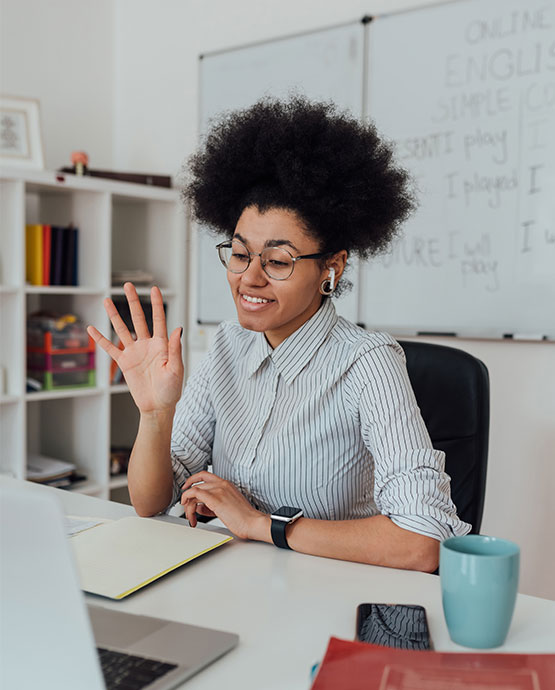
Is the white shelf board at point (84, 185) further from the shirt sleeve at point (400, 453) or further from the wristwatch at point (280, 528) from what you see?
the wristwatch at point (280, 528)

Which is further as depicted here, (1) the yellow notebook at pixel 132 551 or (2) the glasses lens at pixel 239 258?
(2) the glasses lens at pixel 239 258

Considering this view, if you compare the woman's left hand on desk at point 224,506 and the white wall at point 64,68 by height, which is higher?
the white wall at point 64,68

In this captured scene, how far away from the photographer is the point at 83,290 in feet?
8.61

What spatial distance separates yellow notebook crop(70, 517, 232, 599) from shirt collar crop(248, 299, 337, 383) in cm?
35

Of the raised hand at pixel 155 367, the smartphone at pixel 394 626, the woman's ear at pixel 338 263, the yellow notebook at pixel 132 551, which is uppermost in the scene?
the woman's ear at pixel 338 263

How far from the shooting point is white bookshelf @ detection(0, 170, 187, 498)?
2.46 metres

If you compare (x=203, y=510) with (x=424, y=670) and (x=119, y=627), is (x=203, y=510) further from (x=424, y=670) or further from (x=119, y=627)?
(x=424, y=670)

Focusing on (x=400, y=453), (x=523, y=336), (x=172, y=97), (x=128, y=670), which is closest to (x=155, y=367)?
(x=400, y=453)

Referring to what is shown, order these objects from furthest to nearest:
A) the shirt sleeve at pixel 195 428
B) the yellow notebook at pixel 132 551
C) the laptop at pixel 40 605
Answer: the shirt sleeve at pixel 195 428 → the yellow notebook at pixel 132 551 → the laptop at pixel 40 605

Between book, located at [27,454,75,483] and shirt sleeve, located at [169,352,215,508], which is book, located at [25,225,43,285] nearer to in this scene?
book, located at [27,454,75,483]

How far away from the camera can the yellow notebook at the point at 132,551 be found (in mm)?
900

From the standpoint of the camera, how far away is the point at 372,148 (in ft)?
4.45

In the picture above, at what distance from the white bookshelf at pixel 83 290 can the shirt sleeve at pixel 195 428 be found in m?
1.23

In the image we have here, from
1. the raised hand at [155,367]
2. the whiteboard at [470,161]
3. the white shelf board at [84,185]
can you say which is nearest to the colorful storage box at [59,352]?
the white shelf board at [84,185]
